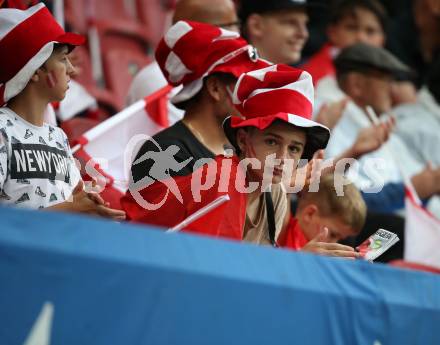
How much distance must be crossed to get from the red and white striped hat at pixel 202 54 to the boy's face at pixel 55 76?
2.29ft

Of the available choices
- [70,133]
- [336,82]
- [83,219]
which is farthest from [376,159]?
[83,219]

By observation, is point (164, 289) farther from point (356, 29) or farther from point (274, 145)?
point (356, 29)

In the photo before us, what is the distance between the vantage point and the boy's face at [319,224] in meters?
4.11

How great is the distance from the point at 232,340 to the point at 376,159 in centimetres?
325

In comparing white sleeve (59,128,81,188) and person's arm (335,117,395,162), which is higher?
white sleeve (59,128,81,188)

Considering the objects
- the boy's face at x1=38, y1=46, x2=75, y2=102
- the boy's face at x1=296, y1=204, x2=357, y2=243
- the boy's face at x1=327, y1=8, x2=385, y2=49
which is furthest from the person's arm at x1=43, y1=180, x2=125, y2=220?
the boy's face at x1=327, y1=8, x2=385, y2=49

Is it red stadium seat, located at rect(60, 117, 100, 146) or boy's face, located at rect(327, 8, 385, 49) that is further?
boy's face, located at rect(327, 8, 385, 49)

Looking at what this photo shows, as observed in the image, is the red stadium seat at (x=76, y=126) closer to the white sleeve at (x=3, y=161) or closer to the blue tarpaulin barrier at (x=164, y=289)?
the white sleeve at (x=3, y=161)

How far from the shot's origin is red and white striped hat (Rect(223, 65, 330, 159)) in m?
3.41

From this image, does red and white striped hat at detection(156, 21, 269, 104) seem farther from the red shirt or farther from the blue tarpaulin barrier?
the red shirt

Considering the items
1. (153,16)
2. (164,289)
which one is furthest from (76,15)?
(164,289)

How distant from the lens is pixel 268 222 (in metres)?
3.59

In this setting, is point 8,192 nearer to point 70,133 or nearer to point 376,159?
point 70,133

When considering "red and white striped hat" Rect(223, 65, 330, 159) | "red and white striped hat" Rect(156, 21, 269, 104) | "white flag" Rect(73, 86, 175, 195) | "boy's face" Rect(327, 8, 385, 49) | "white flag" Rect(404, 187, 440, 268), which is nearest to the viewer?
"red and white striped hat" Rect(223, 65, 330, 159)
